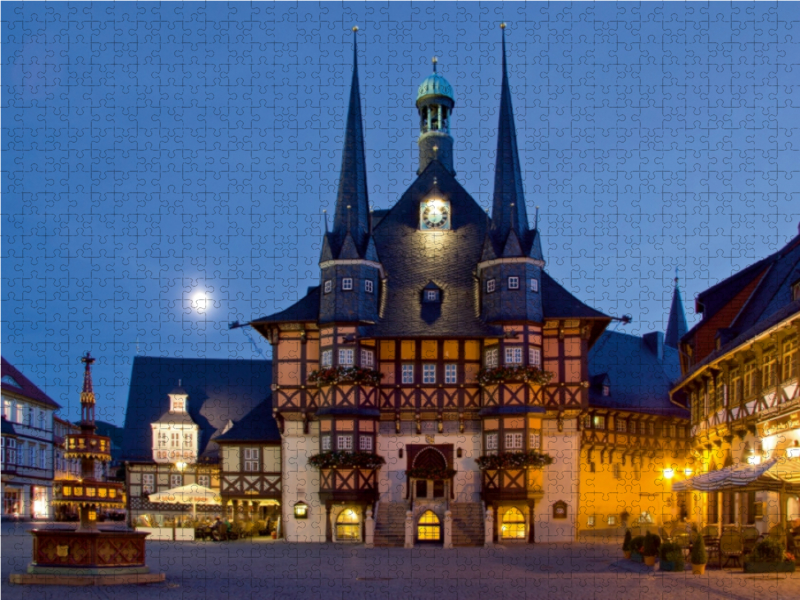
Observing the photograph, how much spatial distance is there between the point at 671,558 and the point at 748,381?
393 inches

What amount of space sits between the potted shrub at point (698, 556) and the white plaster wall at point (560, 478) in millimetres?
21555

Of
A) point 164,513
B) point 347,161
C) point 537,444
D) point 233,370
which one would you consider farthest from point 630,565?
point 233,370

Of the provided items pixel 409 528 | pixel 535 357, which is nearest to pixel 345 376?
pixel 409 528

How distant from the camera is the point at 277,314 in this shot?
Answer: 4944 cm

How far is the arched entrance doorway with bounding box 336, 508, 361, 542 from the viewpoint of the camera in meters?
47.0

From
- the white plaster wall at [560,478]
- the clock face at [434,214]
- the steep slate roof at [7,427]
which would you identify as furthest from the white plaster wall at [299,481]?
the steep slate roof at [7,427]

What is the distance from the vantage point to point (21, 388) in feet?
235

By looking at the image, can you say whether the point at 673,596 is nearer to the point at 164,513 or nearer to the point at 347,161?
the point at 347,161

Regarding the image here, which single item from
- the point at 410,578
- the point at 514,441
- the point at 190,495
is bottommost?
the point at 410,578

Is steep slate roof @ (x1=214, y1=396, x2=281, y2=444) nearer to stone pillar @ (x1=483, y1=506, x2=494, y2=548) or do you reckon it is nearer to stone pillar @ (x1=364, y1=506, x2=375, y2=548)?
stone pillar @ (x1=364, y1=506, x2=375, y2=548)

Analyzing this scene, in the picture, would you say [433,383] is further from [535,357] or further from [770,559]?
[770,559]

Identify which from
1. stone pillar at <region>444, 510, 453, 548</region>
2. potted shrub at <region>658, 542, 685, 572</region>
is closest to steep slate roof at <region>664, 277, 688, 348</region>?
stone pillar at <region>444, 510, 453, 548</region>

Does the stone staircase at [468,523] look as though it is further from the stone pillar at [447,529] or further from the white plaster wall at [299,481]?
the white plaster wall at [299,481]

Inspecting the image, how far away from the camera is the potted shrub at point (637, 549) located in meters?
29.9
